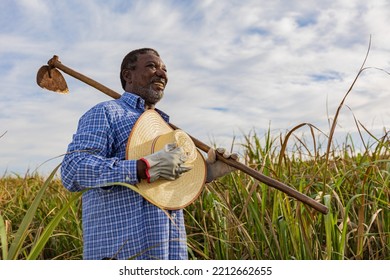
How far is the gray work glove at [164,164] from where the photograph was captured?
223cm

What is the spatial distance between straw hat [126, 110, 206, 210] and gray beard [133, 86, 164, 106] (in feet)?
0.44

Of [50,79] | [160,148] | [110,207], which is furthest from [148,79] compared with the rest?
[50,79]

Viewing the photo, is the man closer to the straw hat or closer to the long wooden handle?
the straw hat

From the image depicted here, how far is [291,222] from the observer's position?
2.54 meters

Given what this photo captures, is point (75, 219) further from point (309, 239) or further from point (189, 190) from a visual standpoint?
point (309, 239)

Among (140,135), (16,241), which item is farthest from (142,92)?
(16,241)

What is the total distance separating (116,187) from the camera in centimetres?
232

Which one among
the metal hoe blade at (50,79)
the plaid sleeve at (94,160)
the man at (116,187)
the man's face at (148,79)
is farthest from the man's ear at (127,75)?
the metal hoe blade at (50,79)

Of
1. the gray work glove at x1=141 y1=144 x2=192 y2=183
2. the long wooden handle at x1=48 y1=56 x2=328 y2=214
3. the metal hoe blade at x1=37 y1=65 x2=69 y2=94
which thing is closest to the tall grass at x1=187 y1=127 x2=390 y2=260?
the long wooden handle at x1=48 y1=56 x2=328 y2=214

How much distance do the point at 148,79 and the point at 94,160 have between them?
2.21 ft

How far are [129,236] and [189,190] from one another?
0.39 metres

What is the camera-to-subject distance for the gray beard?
2690 mm

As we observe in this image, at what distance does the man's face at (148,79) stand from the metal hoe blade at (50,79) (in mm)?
871

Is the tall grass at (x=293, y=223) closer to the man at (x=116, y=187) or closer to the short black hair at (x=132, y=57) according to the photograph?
the man at (x=116, y=187)
